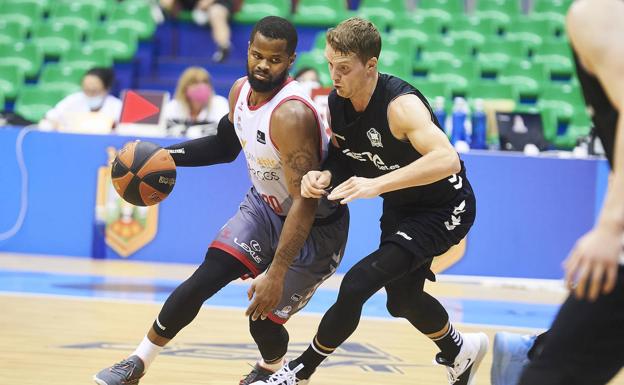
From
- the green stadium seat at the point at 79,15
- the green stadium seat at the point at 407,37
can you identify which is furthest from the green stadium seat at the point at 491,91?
the green stadium seat at the point at 79,15

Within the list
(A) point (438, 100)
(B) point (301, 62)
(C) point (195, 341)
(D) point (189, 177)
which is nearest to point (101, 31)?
(B) point (301, 62)

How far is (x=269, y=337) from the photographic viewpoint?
4629 mm

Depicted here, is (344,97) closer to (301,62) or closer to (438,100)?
(438,100)

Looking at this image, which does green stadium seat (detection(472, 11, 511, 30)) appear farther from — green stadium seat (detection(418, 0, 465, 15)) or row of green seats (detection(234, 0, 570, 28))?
green stadium seat (detection(418, 0, 465, 15))

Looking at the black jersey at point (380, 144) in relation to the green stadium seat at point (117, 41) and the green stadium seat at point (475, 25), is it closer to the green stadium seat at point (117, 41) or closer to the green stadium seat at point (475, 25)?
the green stadium seat at point (475, 25)

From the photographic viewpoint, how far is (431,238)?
4.27 metres

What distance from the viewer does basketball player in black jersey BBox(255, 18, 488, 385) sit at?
3.96 m

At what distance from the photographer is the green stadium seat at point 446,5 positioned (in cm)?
1300

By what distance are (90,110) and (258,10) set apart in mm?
3686

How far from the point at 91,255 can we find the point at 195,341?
138 inches

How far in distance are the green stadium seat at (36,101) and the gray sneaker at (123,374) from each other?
7.83 metres

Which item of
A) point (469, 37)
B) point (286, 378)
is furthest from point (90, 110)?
point (286, 378)

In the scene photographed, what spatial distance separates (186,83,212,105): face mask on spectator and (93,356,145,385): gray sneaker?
521 cm

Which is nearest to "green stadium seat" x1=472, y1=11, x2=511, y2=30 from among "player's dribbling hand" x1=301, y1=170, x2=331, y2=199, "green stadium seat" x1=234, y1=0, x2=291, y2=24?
"green stadium seat" x1=234, y1=0, x2=291, y2=24
